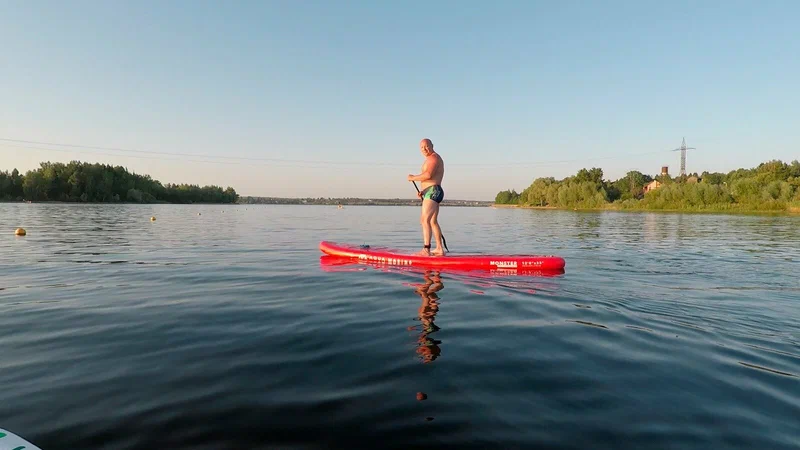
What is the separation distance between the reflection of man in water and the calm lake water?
0.12 ft

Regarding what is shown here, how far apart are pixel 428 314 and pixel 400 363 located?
1.90 metres

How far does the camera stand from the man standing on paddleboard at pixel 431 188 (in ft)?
34.9

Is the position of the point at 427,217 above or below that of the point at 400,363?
above

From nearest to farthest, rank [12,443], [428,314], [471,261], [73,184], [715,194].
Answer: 1. [12,443]
2. [428,314]
3. [471,261]
4. [715,194]
5. [73,184]

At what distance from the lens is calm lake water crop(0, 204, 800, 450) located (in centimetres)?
279

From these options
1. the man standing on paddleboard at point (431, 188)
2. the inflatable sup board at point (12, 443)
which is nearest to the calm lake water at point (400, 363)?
the inflatable sup board at point (12, 443)

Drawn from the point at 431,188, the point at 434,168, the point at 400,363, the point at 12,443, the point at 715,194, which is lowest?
the point at 400,363

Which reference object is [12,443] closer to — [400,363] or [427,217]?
[400,363]

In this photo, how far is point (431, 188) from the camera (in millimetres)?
10773

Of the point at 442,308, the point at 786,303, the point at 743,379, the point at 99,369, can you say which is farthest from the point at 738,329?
the point at 99,369

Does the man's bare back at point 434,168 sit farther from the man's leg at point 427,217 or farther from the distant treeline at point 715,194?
the distant treeline at point 715,194

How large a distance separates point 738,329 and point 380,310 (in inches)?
177

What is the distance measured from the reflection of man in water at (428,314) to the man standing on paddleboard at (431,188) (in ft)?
4.96

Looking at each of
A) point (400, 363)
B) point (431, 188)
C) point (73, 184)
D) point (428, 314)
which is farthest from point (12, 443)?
point (73, 184)
